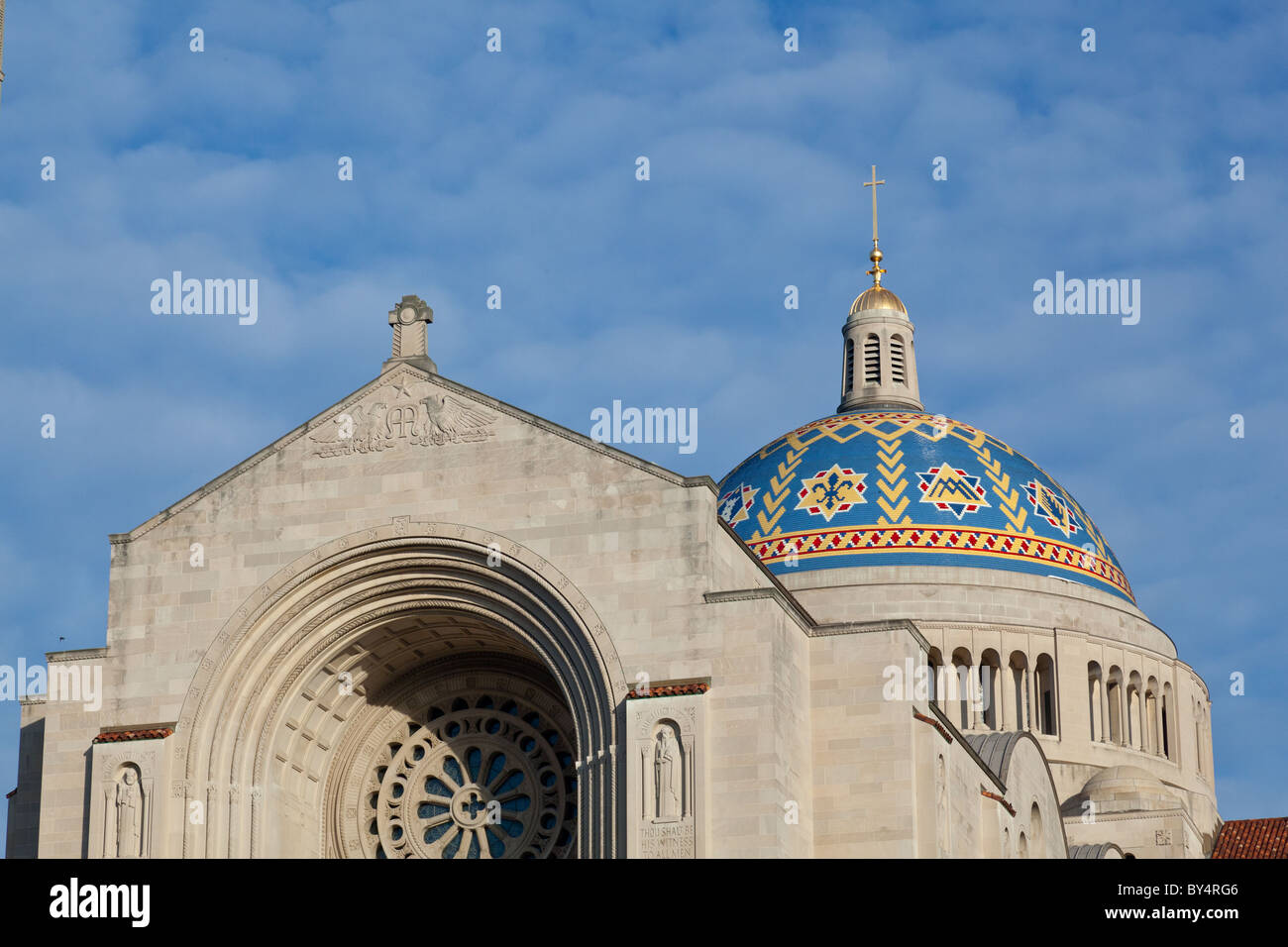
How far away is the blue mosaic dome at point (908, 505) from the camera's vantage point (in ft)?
→ 168

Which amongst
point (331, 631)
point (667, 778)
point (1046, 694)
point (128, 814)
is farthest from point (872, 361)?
point (128, 814)

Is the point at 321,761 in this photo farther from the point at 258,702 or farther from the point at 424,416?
the point at 424,416

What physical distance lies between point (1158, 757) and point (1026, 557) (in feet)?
17.5

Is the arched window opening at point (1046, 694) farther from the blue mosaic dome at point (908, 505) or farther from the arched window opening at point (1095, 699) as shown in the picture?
the blue mosaic dome at point (908, 505)

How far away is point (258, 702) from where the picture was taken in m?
35.0

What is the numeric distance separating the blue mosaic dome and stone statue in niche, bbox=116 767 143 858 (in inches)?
774

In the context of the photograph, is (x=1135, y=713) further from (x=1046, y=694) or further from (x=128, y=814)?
(x=128, y=814)

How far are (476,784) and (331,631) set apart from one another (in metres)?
3.73

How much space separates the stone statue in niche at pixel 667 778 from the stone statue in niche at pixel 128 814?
7625 mm

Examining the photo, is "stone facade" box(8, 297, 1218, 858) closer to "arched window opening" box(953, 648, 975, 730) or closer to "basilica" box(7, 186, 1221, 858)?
"basilica" box(7, 186, 1221, 858)

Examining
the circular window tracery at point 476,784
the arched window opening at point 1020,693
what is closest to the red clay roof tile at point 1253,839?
the arched window opening at point 1020,693

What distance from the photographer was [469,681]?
122 ft

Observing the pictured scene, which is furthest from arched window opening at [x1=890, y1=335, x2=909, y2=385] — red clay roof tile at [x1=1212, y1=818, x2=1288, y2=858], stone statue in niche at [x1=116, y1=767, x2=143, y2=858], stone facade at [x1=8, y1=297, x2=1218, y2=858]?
stone statue in niche at [x1=116, y1=767, x2=143, y2=858]
